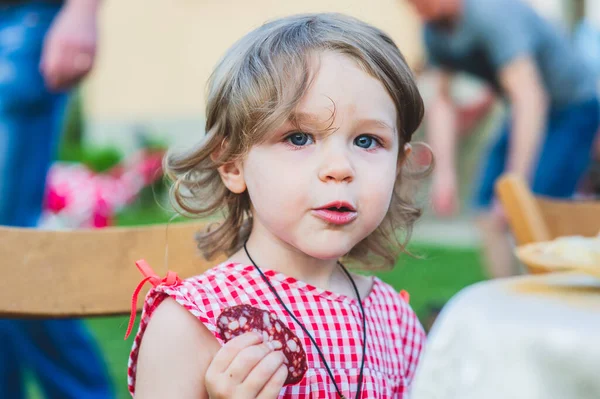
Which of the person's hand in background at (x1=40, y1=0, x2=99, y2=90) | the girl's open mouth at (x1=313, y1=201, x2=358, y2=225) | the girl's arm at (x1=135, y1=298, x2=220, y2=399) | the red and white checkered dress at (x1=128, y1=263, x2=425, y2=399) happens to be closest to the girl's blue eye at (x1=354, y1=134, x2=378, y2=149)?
the girl's open mouth at (x1=313, y1=201, x2=358, y2=225)

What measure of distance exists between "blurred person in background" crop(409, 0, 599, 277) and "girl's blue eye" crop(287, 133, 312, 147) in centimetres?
191

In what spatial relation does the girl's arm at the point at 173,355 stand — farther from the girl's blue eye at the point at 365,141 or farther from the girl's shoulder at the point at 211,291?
the girl's blue eye at the point at 365,141

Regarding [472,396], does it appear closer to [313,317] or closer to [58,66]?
[313,317]

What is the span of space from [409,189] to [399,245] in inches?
5.1

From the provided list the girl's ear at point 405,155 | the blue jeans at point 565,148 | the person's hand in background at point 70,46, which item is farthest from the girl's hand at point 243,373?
the blue jeans at point 565,148

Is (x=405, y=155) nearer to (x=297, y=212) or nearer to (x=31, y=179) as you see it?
(x=297, y=212)

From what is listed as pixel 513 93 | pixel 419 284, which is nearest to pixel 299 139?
pixel 513 93

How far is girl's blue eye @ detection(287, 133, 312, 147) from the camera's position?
1.16 meters

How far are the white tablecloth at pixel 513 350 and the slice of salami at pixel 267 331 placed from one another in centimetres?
34

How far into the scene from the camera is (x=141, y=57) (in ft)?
32.1

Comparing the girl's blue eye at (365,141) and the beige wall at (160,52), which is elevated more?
the girl's blue eye at (365,141)

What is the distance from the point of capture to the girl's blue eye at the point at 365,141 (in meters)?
1.19

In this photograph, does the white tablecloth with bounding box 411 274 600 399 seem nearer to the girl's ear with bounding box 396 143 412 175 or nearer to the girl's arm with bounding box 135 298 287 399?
the girl's arm with bounding box 135 298 287 399

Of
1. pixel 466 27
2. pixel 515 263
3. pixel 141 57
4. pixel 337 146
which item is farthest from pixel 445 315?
pixel 141 57
